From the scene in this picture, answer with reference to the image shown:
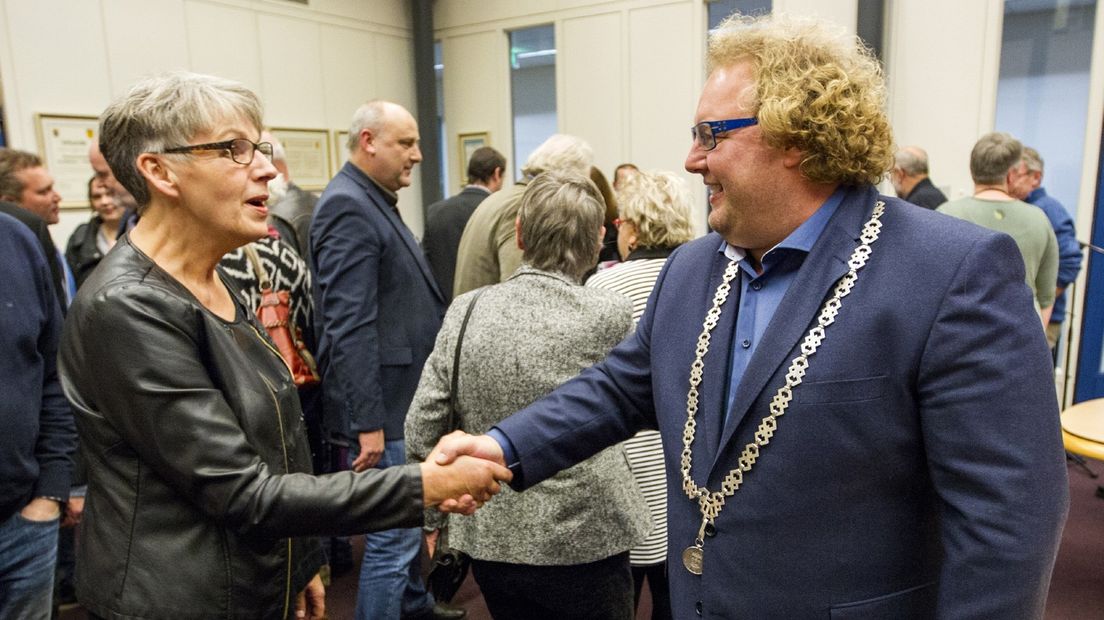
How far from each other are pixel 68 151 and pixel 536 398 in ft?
14.6

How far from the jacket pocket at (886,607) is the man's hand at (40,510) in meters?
1.76

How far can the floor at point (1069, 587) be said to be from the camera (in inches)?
113

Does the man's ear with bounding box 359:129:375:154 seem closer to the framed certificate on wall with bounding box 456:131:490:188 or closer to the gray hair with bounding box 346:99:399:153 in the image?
the gray hair with bounding box 346:99:399:153

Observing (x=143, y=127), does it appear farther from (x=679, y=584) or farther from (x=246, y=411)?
(x=679, y=584)

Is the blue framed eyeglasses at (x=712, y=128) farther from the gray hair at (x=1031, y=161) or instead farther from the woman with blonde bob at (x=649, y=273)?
the gray hair at (x=1031, y=161)

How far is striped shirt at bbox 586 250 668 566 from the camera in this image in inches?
81.7

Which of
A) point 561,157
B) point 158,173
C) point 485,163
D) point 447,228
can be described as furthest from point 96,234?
point 158,173

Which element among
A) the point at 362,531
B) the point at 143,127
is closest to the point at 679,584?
the point at 362,531

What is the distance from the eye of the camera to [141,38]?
5.12 metres

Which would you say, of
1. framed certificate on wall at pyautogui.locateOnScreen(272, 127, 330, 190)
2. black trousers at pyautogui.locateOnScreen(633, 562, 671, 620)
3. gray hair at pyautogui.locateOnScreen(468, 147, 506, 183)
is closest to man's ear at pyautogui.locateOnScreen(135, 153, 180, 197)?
black trousers at pyautogui.locateOnScreen(633, 562, 671, 620)

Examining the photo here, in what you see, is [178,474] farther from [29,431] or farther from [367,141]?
[367,141]

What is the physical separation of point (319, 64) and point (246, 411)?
5723mm

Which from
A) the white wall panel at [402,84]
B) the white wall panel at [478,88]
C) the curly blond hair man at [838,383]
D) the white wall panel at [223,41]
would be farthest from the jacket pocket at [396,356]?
the white wall panel at [478,88]

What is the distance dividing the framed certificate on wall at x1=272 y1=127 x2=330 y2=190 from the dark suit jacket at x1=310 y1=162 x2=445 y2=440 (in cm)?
380
